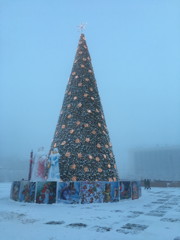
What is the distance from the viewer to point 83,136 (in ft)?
42.4

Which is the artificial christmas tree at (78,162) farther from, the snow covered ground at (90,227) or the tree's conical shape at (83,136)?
the snow covered ground at (90,227)

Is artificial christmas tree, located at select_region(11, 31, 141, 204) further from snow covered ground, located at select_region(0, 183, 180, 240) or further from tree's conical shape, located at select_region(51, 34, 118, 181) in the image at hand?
snow covered ground, located at select_region(0, 183, 180, 240)

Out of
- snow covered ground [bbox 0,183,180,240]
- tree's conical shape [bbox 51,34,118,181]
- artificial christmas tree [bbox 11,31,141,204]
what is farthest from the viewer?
tree's conical shape [bbox 51,34,118,181]

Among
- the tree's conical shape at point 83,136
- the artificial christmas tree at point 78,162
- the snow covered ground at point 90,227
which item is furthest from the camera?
the tree's conical shape at point 83,136

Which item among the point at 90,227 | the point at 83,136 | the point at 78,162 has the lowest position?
the point at 90,227

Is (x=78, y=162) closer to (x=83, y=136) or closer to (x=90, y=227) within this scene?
(x=83, y=136)

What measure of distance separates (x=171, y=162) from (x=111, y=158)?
60.4 m

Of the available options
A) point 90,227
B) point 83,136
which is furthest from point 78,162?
point 90,227

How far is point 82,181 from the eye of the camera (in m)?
10.9

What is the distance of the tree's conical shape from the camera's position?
12.1 metres

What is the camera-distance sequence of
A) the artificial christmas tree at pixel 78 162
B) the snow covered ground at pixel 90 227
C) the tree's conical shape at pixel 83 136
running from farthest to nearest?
Answer: 1. the tree's conical shape at pixel 83 136
2. the artificial christmas tree at pixel 78 162
3. the snow covered ground at pixel 90 227

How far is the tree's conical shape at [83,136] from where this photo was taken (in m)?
12.1

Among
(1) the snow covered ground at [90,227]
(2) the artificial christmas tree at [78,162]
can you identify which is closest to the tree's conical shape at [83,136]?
(2) the artificial christmas tree at [78,162]

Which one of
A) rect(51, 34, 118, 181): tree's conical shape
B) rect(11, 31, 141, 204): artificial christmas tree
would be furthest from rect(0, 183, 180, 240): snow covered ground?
rect(51, 34, 118, 181): tree's conical shape
